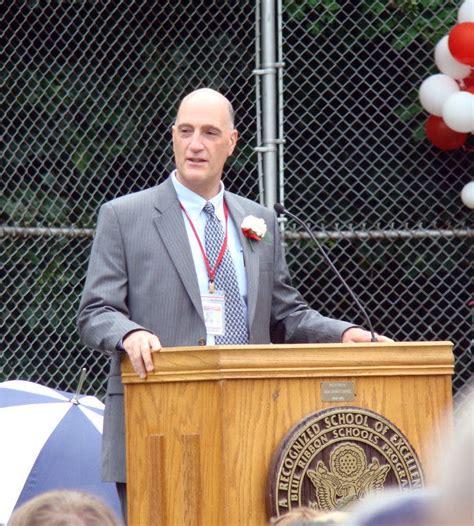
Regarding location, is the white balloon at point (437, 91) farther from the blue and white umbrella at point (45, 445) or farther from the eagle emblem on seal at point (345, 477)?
the eagle emblem on seal at point (345, 477)

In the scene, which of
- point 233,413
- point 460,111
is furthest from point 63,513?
point 460,111

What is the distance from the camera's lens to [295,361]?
8.84ft

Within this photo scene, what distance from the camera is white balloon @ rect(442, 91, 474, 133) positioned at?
18.4ft

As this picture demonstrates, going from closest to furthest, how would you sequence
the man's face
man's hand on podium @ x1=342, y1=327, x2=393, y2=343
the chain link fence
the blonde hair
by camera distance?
the blonde hair, man's hand on podium @ x1=342, y1=327, x2=393, y2=343, the man's face, the chain link fence

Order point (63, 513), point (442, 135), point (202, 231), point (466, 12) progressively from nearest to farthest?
point (63, 513) → point (202, 231) → point (466, 12) → point (442, 135)

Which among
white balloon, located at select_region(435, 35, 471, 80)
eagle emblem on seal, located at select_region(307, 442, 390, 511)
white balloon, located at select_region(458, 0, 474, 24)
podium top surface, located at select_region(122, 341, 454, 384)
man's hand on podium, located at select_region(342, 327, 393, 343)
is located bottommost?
eagle emblem on seal, located at select_region(307, 442, 390, 511)

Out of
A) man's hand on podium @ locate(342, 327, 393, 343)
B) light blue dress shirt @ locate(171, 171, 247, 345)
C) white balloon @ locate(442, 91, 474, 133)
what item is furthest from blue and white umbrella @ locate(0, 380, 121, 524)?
white balloon @ locate(442, 91, 474, 133)

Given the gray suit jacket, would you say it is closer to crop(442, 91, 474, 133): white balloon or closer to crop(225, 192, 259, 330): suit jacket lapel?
crop(225, 192, 259, 330): suit jacket lapel

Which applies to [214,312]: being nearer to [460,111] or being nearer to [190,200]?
[190,200]

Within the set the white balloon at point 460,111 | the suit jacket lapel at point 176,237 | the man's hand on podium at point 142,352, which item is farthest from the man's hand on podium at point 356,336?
the white balloon at point 460,111

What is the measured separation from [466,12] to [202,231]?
116 inches

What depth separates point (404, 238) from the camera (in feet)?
18.9

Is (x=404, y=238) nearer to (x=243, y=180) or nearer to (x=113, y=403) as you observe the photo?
(x=243, y=180)

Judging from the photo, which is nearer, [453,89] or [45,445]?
[45,445]
